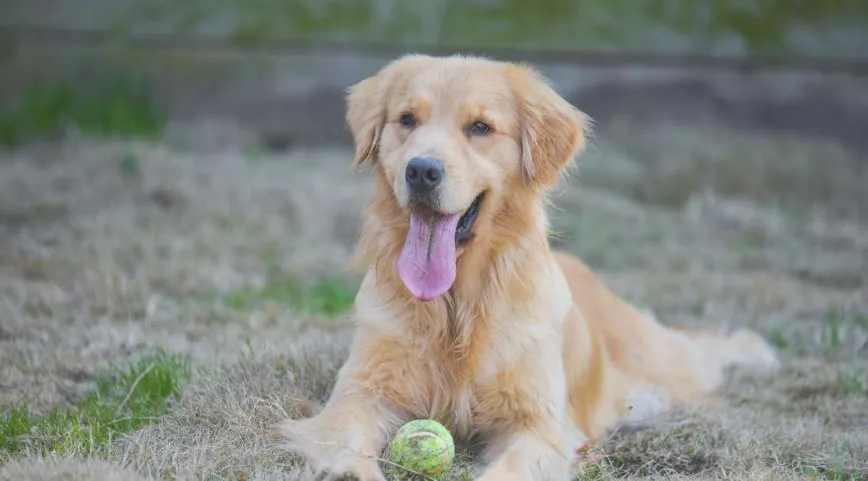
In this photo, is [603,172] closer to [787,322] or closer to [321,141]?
[321,141]

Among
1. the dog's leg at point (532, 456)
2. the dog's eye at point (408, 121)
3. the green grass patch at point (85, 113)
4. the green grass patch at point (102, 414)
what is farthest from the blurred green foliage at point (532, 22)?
the dog's leg at point (532, 456)

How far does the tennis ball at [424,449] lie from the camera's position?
163 inches

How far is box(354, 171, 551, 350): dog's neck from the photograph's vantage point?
15.1ft

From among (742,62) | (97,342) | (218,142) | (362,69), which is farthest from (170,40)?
(97,342)

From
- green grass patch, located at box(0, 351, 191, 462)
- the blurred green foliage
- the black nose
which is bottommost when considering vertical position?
green grass patch, located at box(0, 351, 191, 462)

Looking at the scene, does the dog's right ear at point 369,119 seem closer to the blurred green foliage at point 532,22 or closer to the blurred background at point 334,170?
the blurred background at point 334,170

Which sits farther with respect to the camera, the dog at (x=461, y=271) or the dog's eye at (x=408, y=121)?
the dog's eye at (x=408, y=121)

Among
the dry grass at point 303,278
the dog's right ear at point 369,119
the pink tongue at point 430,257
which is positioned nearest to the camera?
the pink tongue at point 430,257

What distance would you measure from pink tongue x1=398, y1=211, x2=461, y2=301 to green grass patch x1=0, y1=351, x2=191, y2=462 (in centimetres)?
116

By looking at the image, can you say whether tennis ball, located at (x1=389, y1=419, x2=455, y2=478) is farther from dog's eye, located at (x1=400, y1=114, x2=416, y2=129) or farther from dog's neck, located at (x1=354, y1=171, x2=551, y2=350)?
dog's eye, located at (x1=400, y1=114, x2=416, y2=129)

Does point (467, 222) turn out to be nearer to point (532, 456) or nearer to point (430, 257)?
point (430, 257)

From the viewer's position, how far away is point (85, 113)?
1123cm

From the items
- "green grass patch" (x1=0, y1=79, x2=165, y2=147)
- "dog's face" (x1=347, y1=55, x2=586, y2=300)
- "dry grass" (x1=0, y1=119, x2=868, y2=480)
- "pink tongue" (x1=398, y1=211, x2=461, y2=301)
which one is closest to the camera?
"dog's face" (x1=347, y1=55, x2=586, y2=300)

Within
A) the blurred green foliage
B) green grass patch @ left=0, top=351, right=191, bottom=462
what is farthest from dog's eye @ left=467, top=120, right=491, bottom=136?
the blurred green foliage
